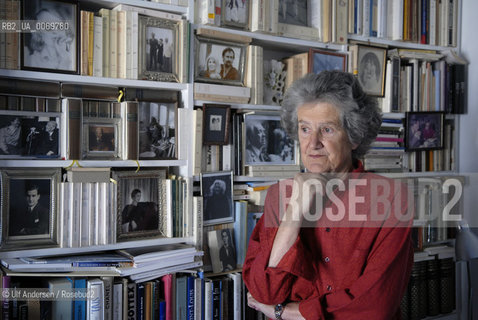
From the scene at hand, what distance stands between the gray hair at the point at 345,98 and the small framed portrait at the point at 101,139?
2.90ft

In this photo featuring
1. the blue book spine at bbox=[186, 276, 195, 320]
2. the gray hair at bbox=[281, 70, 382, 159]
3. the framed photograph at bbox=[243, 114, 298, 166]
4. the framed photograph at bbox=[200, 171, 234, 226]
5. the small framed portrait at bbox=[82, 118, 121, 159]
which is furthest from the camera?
the framed photograph at bbox=[243, 114, 298, 166]

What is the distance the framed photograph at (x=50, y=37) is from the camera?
6.15ft

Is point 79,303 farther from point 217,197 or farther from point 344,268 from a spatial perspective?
point 344,268

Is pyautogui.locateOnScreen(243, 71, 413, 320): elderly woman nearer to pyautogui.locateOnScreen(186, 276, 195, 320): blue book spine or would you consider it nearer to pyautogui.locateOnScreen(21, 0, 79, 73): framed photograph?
pyautogui.locateOnScreen(186, 276, 195, 320): blue book spine

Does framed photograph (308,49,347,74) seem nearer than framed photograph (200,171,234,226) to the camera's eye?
No

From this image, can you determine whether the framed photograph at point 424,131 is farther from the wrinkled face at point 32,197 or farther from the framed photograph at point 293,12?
the wrinkled face at point 32,197

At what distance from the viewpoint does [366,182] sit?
1.50m

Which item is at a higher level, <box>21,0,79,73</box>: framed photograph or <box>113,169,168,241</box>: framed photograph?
<box>21,0,79,73</box>: framed photograph

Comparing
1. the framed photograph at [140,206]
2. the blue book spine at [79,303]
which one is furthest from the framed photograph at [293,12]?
the blue book spine at [79,303]

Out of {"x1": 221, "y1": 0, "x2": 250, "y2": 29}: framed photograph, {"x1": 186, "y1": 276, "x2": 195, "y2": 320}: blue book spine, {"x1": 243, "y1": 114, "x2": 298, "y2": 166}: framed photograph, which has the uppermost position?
{"x1": 221, "y1": 0, "x2": 250, "y2": 29}: framed photograph

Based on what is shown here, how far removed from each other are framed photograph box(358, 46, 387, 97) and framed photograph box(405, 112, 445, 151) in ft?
0.95

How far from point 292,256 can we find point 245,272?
201mm

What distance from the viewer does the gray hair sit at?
151 cm

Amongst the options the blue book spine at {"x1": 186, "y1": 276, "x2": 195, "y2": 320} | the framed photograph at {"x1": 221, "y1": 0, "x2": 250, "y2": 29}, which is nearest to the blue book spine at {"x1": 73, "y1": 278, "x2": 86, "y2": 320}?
the blue book spine at {"x1": 186, "y1": 276, "x2": 195, "y2": 320}
